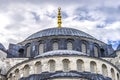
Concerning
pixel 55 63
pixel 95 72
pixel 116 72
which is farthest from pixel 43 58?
pixel 116 72

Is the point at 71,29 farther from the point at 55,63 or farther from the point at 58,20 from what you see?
the point at 55,63

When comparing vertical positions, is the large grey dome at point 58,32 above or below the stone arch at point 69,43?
above

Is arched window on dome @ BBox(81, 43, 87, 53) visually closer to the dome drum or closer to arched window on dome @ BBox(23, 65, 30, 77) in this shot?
the dome drum

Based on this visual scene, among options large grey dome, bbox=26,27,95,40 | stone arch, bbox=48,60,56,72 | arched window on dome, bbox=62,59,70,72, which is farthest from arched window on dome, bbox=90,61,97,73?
large grey dome, bbox=26,27,95,40

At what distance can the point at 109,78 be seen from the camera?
37.8m

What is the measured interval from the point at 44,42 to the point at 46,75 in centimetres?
1003

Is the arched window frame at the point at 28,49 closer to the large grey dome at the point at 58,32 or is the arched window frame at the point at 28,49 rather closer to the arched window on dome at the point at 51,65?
the large grey dome at the point at 58,32

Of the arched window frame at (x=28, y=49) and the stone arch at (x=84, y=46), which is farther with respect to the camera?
the arched window frame at (x=28, y=49)

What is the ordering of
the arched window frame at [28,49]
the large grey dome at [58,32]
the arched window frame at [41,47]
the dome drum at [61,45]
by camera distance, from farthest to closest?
the large grey dome at [58,32]
the arched window frame at [28,49]
the arched window frame at [41,47]
the dome drum at [61,45]

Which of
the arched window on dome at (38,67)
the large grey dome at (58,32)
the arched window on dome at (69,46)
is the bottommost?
the arched window on dome at (38,67)

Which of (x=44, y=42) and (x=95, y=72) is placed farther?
(x=44, y=42)

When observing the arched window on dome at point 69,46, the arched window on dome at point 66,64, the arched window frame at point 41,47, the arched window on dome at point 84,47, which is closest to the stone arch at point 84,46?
the arched window on dome at point 84,47

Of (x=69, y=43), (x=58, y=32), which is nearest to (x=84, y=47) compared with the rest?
(x=69, y=43)

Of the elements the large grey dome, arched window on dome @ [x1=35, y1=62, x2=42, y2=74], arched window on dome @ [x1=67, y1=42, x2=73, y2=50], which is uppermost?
the large grey dome
